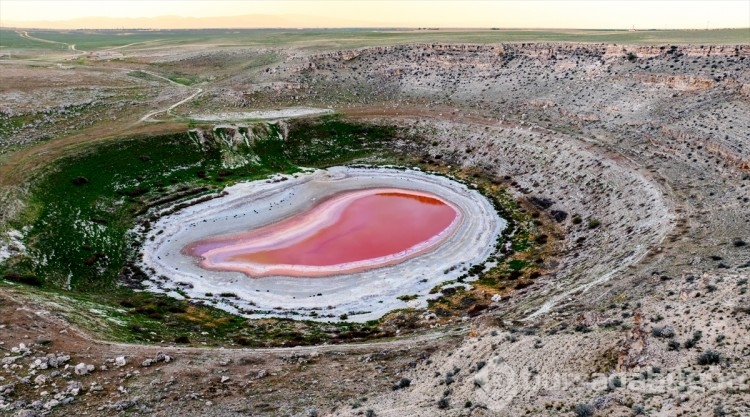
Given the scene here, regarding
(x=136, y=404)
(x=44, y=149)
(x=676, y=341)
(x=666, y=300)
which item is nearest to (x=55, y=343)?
(x=136, y=404)

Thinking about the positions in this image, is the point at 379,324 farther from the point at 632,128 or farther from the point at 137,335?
the point at 632,128

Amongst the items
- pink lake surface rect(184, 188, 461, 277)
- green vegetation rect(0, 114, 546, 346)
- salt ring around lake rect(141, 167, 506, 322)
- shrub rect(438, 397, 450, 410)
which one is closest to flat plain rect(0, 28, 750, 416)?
shrub rect(438, 397, 450, 410)

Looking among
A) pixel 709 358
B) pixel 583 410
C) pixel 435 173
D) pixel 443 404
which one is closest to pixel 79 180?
pixel 435 173

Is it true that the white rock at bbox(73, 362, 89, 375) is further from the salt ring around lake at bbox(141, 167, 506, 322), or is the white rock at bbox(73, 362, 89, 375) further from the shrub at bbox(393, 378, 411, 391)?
the shrub at bbox(393, 378, 411, 391)

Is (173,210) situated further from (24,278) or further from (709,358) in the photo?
(709,358)

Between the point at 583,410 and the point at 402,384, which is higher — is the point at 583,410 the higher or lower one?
the higher one

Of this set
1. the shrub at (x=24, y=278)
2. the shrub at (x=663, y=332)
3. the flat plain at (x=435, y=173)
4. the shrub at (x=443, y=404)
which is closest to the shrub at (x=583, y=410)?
the flat plain at (x=435, y=173)
